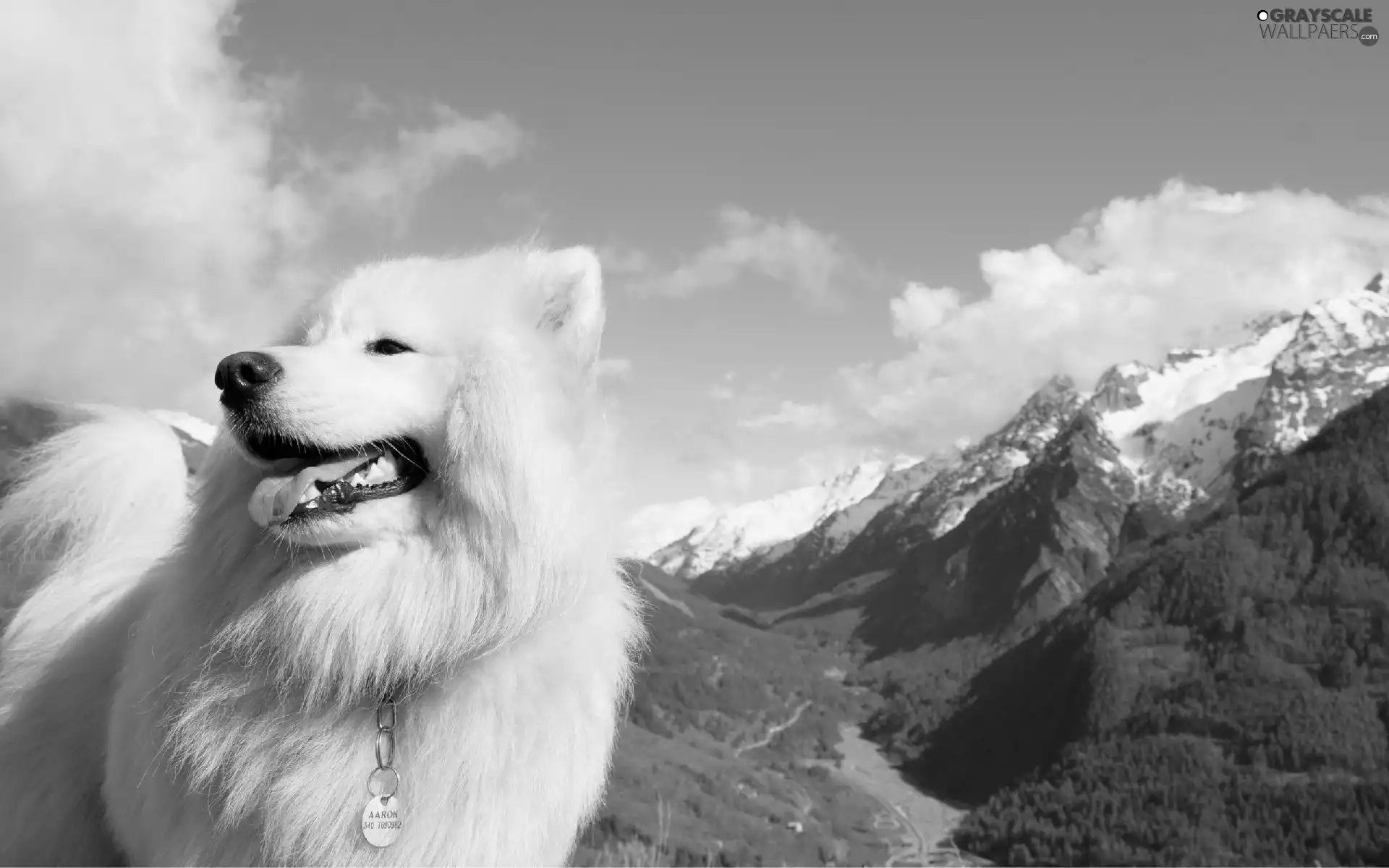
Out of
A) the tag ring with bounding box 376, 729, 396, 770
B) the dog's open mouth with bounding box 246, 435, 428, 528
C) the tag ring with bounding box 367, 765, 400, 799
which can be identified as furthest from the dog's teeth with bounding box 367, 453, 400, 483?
the tag ring with bounding box 367, 765, 400, 799

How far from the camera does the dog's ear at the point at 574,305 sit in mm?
5180

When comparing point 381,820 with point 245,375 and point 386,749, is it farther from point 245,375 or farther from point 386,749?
point 245,375

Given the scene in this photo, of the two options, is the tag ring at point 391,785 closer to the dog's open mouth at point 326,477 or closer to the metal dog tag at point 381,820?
the metal dog tag at point 381,820

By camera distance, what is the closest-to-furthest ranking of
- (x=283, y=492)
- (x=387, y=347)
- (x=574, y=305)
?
(x=283, y=492) < (x=387, y=347) < (x=574, y=305)

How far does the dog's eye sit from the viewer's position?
5.07m

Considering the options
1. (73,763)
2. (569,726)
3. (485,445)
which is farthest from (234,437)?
(73,763)

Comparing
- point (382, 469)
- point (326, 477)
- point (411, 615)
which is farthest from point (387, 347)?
point (411, 615)

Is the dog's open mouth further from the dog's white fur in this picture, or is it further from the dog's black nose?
the dog's black nose

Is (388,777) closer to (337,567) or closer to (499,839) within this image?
(499,839)

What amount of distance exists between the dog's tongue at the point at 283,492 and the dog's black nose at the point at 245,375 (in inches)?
17.8

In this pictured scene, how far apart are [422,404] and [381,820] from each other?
7.15 feet

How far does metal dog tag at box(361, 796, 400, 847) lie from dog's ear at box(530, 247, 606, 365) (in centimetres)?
256

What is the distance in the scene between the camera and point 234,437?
4.77 m

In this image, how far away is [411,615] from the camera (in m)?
4.65
